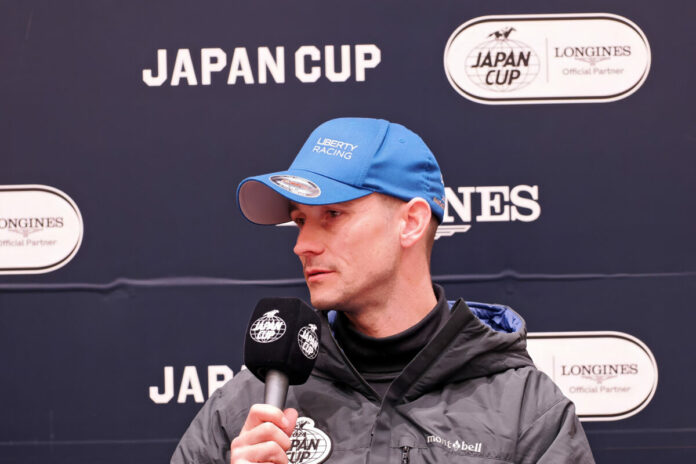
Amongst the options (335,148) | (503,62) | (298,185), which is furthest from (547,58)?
(298,185)

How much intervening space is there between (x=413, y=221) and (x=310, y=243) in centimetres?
19

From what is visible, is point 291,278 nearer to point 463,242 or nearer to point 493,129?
point 463,242

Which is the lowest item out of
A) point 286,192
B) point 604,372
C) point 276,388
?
point 604,372

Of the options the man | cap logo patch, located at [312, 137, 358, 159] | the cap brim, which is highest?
cap logo patch, located at [312, 137, 358, 159]

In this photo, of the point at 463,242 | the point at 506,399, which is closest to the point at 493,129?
the point at 463,242

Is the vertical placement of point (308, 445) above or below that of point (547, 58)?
below

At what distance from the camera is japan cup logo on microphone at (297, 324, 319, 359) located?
1.10 m

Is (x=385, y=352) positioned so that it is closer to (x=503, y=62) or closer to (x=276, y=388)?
(x=276, y=388)

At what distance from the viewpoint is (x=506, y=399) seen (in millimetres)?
1305

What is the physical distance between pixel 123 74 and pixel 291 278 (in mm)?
681

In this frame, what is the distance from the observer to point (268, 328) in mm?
1103

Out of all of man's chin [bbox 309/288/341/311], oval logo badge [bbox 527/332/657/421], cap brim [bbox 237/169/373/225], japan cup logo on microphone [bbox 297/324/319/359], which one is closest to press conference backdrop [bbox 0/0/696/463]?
oval logo badge [bbox 527/332/657/421]

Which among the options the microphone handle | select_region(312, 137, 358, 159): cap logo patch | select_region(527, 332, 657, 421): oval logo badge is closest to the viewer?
the microphone handle

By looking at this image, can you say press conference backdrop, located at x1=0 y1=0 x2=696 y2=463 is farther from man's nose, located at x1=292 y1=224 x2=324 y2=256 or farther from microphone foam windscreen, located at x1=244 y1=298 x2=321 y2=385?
microphone foam windscreen, located at x1=244 y1=298 x2=321 y2=385
